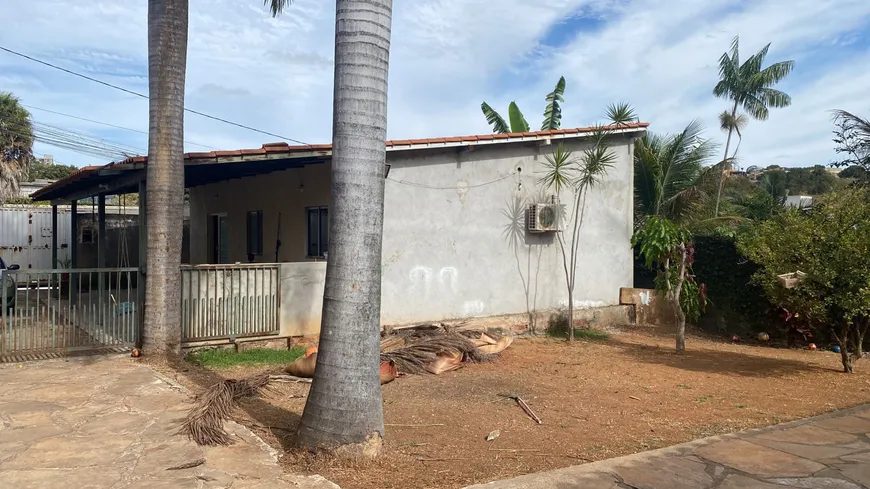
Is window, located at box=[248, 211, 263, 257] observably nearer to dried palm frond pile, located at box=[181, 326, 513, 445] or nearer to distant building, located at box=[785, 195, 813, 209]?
dried palm frond pile, located at box=[181, 326, 513, 445]

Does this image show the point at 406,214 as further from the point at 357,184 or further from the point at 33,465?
the point at 33,465

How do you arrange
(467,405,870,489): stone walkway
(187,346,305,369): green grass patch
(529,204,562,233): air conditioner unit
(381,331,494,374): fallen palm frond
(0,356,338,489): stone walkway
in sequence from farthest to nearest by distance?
1. (529,204,562,233): air conditioner unit
2. (187,346,305,369): green grass patch
3. (381,331,494,374): fallen palm frond
4. (467,405,870,489): stone walkway
5. (0,356,338,489): stone walkway

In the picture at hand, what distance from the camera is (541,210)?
12398mm

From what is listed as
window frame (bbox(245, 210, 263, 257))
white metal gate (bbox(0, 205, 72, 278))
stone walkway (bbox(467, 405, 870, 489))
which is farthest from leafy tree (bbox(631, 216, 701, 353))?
white metal gate (bbox(0, 205, 72, 278))

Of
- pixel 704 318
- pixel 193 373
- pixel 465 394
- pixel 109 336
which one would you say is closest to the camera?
pixel 465 394

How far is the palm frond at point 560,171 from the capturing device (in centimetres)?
1241

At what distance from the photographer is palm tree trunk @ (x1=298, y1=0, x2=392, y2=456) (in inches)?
193

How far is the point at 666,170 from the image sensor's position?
17859 millimetres

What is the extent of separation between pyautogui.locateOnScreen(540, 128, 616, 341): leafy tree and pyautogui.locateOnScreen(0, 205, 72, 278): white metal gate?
1561 cm

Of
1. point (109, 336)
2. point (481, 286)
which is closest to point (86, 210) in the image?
point (109, 336)

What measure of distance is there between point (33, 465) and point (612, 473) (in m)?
4.32

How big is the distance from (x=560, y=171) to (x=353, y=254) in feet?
27.8

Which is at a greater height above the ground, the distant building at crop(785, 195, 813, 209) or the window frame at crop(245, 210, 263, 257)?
the distant building at crop(785, 195, 813, 209)

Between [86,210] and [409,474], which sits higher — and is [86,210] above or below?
above
